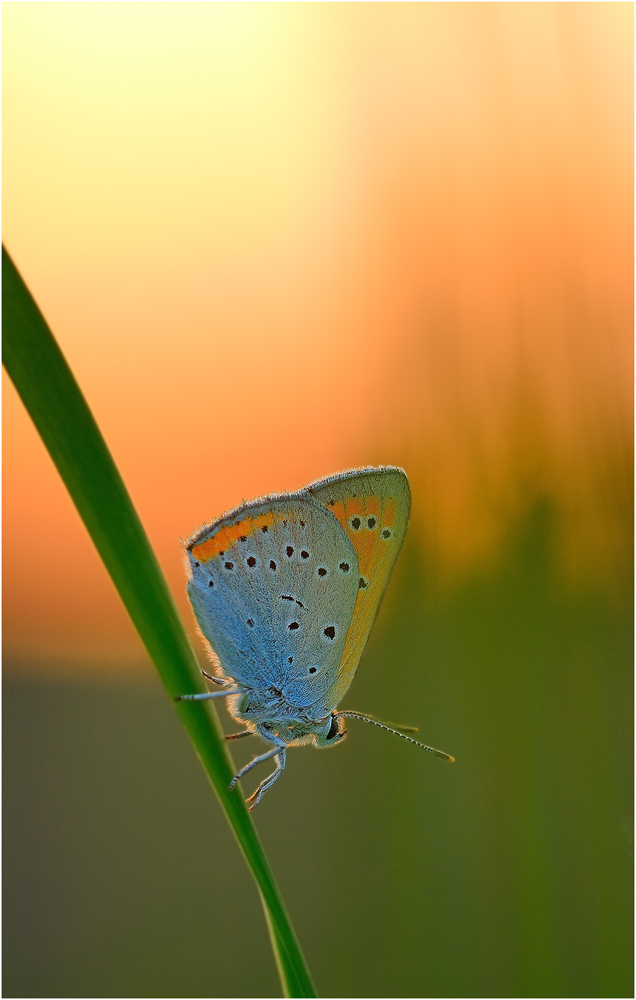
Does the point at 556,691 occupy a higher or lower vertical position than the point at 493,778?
higher

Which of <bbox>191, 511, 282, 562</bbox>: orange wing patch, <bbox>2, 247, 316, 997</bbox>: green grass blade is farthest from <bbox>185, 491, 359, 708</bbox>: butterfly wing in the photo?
<bbox>2, 247, 316, 997</bbox>: green grass blade

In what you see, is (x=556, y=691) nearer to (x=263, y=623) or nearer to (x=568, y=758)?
(x=568, y=758)

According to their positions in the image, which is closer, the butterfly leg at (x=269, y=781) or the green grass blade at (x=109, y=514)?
the green grass blade at (x=109, y=514)

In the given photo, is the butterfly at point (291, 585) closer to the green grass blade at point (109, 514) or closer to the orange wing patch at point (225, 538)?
the orange wing patch at point (225, 538)

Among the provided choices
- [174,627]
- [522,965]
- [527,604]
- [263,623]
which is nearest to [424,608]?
[527,604]

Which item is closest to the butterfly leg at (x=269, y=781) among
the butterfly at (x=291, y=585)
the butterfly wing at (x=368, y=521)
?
the butterfly at (x=291, y=585)

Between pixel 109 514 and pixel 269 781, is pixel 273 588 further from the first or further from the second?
pixel 109 514

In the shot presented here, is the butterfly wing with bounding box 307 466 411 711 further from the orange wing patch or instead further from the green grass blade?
the green grass blade
